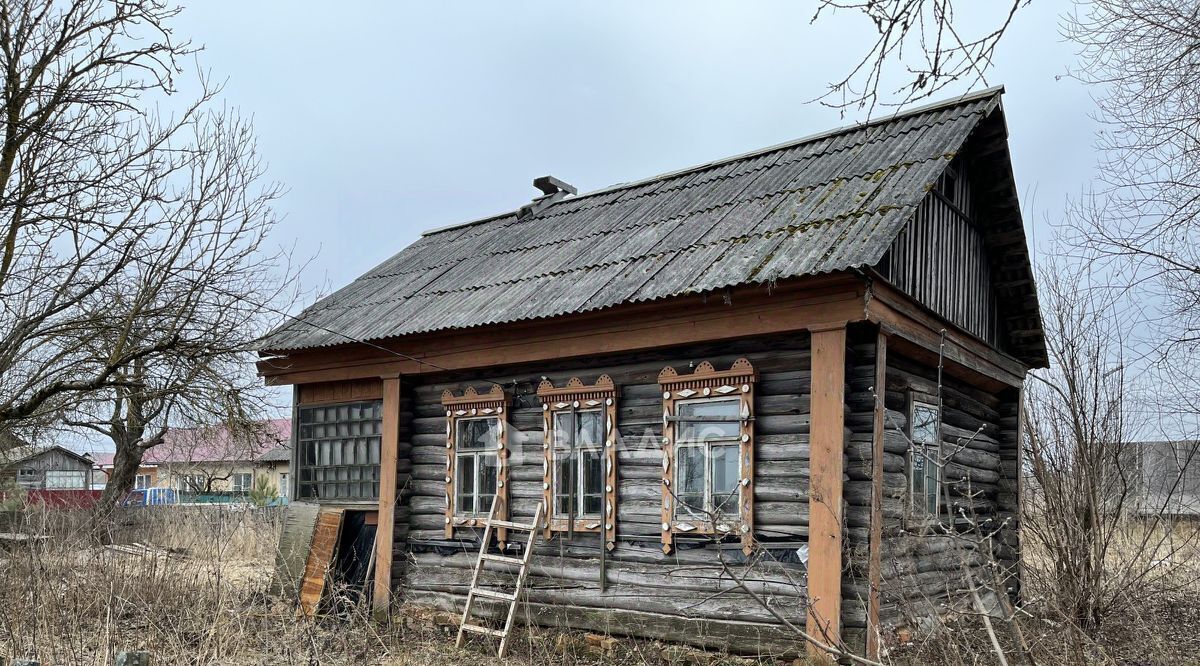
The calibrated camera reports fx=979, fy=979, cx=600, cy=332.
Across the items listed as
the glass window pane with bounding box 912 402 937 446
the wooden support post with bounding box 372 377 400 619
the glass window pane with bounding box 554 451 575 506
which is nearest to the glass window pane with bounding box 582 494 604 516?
the glass window pane with bounding box 554 451 575 506

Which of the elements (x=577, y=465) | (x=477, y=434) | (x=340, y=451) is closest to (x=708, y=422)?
(x=577, y=465)

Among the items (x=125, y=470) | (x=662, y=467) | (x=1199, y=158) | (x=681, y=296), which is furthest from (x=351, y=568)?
(x=125, y=470)

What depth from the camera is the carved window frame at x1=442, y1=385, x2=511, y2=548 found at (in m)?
9.57

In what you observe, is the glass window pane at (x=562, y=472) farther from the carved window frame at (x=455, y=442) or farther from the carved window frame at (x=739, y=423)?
the carved window frame at (x=739, y=423)

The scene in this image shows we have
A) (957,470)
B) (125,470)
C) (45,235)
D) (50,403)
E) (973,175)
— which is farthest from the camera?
(125,470)

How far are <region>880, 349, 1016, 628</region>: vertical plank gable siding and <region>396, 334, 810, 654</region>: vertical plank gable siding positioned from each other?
0.78m

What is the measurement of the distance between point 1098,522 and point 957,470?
6.49 feet

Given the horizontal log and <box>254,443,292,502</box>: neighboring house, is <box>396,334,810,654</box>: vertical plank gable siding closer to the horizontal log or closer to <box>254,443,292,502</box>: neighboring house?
the horizontal log

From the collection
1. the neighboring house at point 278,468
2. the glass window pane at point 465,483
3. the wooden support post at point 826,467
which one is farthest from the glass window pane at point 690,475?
the neighboring house at point 278,468

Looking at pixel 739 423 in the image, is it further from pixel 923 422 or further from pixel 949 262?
pixel 949 262

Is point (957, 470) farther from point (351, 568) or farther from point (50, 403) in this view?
point (50, 403)

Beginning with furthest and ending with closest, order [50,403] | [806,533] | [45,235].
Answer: [50,403]
[45,235]
[806,533]

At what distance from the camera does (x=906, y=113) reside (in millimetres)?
10188

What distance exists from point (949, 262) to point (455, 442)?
5252mm
